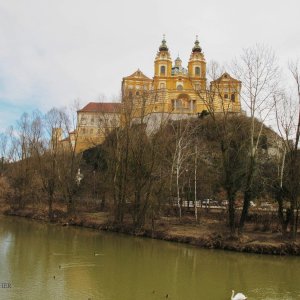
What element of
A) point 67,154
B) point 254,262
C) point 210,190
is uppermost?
point 67,154

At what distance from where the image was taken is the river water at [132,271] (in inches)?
514

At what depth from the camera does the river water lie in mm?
13062

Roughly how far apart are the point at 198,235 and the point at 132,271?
901 cm

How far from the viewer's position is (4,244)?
21.8m

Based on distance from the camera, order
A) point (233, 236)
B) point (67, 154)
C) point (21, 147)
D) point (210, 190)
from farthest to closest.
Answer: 1. point (21, 147)
2. point (67, 154)
3. point (210, 190)
4. point (233, 236)

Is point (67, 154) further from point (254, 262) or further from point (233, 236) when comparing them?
point (254, 262)

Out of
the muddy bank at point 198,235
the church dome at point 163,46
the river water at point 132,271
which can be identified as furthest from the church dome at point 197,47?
the river water at point 132,271

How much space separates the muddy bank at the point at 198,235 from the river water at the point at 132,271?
767 millimetres

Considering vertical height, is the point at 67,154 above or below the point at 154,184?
above

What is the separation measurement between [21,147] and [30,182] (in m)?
6.70

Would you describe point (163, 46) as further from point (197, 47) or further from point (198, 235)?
point (198, 235)

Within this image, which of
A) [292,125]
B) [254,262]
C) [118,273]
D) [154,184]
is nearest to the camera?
[118,273]

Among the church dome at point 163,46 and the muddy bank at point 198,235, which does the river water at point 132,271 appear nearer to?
the muddy bank at point 198,235

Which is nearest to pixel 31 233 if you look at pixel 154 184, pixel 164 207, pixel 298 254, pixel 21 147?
pixel 154 184
